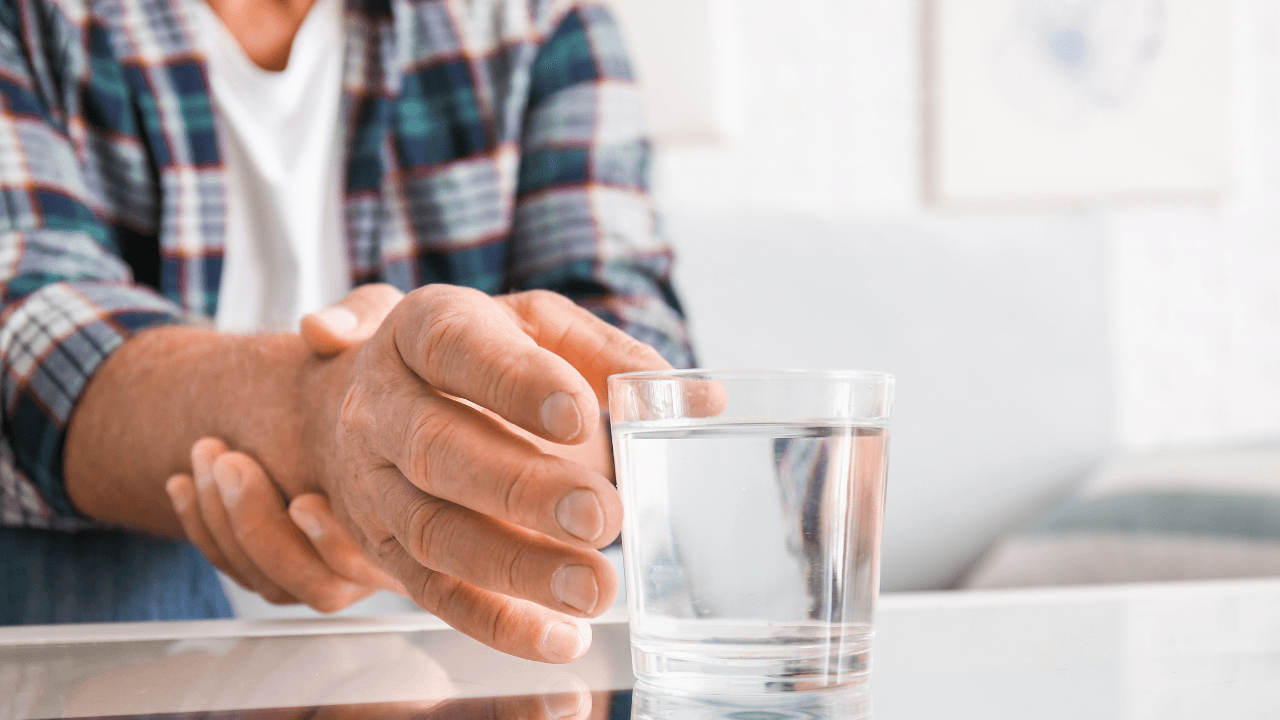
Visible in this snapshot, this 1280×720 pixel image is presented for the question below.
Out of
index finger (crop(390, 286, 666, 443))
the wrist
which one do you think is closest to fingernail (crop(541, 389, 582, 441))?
index finger (crop(390, 286, 666, 443))

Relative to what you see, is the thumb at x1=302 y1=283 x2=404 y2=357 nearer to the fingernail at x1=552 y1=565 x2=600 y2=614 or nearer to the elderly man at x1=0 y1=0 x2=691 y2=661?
the elderly man at x1=0 y1=0 x2=691 y2=661

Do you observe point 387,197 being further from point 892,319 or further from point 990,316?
point 990,316

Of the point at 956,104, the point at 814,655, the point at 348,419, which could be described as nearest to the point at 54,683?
the point at 348,419

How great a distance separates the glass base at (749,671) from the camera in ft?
0.87

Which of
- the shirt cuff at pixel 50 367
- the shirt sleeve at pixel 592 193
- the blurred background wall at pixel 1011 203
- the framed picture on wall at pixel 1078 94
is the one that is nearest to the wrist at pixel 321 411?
the shirt cuff at pixel 50 367

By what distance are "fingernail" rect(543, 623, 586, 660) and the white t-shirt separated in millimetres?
685

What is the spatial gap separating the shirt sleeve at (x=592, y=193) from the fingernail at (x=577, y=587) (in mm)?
550

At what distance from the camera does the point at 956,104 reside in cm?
177

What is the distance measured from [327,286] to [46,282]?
28 centimetres

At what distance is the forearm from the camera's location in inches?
19.3

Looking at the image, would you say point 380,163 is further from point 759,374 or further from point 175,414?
point 759,374

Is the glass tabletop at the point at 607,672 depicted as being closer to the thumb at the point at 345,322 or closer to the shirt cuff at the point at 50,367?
the thumb at the point at 345,322

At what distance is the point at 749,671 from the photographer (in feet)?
0.87

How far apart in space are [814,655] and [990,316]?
1.24 meters
